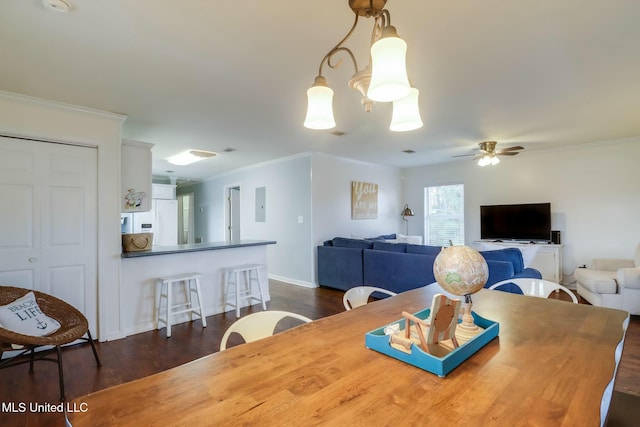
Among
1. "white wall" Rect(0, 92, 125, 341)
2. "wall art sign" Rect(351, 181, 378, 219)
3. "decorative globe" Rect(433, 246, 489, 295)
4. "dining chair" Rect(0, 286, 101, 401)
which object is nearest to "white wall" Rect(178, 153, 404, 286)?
"wall art sign" Rect(351, 181, 378, 219)

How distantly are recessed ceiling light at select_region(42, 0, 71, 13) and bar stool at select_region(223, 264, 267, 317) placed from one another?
2.82 m

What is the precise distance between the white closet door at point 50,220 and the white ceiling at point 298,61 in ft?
1.84

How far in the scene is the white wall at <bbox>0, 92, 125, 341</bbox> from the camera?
285 centimetres

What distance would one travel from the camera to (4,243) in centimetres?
264

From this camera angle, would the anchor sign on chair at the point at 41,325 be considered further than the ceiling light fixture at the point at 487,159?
No

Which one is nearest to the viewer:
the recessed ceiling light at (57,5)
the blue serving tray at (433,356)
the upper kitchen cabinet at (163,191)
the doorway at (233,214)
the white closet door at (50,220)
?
the blue serving tray at (433,356)

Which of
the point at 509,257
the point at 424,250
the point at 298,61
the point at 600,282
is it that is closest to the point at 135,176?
the point at 298,61

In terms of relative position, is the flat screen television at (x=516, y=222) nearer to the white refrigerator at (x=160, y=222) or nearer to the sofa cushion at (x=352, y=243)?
the sofa cushion at (x=352, y=243)

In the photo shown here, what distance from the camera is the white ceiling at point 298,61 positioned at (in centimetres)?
168

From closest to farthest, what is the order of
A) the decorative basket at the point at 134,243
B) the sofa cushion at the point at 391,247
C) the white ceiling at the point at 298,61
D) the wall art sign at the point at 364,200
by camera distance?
the white ceiling at the point at 298,61 < the decorative basket at the point at 134,243 < the sofa cushion at the point at 391,247 < the wall art sign at the point at 364,200

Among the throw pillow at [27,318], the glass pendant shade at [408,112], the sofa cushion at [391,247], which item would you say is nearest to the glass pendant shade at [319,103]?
the glass pendant shade at [408,112]

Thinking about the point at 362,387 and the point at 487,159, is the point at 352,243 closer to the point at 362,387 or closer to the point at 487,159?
the point at 487,159

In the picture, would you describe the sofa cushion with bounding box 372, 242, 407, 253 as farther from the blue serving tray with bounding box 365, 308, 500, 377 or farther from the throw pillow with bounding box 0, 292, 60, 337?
the throw pillow with bounding box 0, 292, 60, 337

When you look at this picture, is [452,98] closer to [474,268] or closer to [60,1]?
[474,268]
